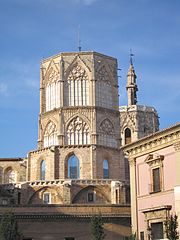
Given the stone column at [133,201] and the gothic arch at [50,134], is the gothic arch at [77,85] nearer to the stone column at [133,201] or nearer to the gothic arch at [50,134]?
the gothic arch at [50,134]

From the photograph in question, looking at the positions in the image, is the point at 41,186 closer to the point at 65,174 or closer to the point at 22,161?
the point at 65,174

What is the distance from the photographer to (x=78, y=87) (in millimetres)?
68875

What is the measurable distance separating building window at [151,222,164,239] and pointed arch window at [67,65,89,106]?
107ft

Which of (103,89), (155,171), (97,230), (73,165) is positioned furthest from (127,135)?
(155,171)

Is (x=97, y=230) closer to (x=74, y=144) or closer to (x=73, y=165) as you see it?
(x=73, y=165)

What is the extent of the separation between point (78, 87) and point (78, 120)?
4.23m

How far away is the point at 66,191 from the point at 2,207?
445 inches

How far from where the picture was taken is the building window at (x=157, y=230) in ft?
119

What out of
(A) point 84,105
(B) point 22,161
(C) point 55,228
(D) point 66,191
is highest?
(A) point 84,105

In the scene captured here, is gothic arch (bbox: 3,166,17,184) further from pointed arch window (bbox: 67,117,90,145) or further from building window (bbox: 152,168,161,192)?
building window (bbox: 152,168,161,192)

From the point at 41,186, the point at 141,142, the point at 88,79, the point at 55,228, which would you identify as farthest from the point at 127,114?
the point at 141,142

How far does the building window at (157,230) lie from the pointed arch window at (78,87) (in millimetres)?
32676

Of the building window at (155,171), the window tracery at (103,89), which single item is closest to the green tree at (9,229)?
the building window at (155,171)

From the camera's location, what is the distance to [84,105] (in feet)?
223
